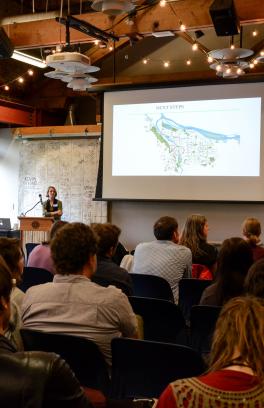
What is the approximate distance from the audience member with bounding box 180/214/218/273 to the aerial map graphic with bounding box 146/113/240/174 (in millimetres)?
3278

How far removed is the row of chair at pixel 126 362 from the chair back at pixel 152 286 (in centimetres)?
160

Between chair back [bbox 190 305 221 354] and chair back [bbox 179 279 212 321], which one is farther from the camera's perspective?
chair back [bbox 179 279 212 321]

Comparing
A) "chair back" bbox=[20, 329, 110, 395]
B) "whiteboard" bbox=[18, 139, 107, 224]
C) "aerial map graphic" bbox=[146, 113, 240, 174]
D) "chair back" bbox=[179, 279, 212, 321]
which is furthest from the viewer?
"whiteboard" bbox=[18, 139, 107, 224]

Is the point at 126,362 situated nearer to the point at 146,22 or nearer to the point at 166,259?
the point at 166,259

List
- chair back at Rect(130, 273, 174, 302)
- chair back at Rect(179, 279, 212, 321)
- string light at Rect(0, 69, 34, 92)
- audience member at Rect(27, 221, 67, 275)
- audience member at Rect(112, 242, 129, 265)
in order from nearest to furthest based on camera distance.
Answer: chair back at Rect(179, 279, 212, 321) → chair back at Rect(130, 273, 174, 302) → audience member at Rect(27, 221, 67, 275) → audience member at Rect(112, 242, 129, 265) → string light at Rect(0, 69, 34, 92)

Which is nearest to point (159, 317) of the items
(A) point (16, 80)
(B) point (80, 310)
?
(B) point (80, 310)

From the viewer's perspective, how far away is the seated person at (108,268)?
3309 millimetres

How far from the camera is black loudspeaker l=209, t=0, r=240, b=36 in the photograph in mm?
5668

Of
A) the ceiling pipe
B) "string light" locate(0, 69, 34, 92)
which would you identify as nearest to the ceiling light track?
the ceiling pipe

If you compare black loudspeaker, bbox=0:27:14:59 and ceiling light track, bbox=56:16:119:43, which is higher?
ceiling light track, bbox=56:16:119:43

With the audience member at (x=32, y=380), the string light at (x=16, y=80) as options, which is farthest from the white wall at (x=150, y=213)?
the audience member at (x=32, y=380)

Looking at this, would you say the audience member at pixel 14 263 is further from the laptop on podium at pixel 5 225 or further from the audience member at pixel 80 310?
the laptop on podium at pixel 5 225

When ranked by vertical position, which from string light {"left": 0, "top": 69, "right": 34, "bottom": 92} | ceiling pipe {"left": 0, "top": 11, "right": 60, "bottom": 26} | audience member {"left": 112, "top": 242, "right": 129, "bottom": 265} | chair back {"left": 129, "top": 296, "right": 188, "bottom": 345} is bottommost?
chair back {"left": 129, "top": 296, "right": 188, "bottom": 345}

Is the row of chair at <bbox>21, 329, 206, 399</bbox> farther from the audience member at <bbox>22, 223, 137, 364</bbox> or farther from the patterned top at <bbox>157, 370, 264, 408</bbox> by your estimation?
the patterned top at <bbox>157, 370, 264, 408</bbox>
